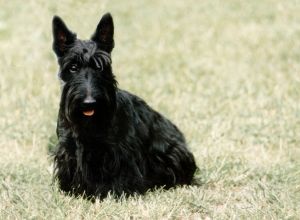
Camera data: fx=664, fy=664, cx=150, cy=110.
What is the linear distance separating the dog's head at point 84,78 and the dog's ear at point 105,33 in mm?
12

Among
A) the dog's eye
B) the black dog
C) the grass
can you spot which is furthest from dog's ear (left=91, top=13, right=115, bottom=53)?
the grass

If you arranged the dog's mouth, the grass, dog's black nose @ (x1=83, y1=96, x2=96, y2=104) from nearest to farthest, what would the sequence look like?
dog's black nose @ (x1=83, y1=96, x2=96, y2=104) → the dog's mouth → the grass

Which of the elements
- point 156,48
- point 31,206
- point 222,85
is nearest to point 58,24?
point 31,206

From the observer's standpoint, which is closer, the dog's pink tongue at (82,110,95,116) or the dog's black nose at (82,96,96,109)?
the dog's black nose at (82,96,96,109)

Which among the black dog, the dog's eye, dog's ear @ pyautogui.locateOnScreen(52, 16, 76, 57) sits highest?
dog's ear @ pyautogui.locateOnScreen(52, 16, 76, 57)

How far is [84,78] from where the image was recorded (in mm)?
5090

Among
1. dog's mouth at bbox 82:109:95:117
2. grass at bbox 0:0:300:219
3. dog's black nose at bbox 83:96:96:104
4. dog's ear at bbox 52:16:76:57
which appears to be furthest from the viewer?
grass at bbox 0:0:300:219

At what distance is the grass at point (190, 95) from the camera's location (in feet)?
18.1

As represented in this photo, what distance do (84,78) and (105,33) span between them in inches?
21.2

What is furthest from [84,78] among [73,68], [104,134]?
[104,134]

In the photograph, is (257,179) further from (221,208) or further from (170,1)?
(170,1)

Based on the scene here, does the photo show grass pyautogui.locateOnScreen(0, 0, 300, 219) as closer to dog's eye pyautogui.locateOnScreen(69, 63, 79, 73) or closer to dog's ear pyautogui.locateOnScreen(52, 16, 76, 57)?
dog's eye pyautogui.locateOnScreen(69, 63, 79, 73)

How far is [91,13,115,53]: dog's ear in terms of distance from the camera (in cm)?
542

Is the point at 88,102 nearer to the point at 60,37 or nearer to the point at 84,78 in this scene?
the point at 84,78
